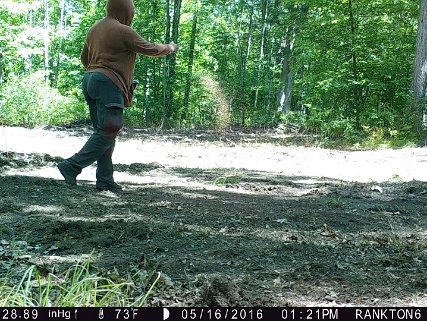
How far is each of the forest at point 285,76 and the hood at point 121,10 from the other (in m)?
9.26

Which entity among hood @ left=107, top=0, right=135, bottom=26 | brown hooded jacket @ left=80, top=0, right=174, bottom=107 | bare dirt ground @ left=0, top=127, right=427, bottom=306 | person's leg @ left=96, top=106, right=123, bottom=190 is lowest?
bare dirt ground @ left=0, top=127, right=427, bottom=306

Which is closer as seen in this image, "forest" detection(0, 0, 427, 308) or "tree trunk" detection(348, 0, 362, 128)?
"forest" detection(0, 0, 427, 308)

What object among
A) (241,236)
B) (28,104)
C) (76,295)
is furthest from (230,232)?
(28,104)

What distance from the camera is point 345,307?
2.22 m

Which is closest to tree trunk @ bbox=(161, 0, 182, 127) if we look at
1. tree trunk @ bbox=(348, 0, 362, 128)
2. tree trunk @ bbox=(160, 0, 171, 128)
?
tree trunk @ bbox=(160, 0, 171, 128)

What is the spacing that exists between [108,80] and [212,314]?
3555 mm

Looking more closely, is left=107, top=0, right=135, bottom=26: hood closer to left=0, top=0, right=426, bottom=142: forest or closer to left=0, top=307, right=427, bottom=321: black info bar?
left=0, top=307, right=427, bottom=321: black info bar

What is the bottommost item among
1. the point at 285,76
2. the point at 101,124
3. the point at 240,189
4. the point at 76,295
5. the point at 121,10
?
the point at 240,189

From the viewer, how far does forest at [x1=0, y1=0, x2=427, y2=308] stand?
249 cm

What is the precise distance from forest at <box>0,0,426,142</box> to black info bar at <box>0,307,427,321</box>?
11582 mm

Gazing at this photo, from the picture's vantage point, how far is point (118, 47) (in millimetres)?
5215

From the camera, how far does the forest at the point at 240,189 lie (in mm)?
2486

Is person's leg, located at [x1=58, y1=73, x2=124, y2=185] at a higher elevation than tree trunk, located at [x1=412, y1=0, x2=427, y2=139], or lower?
lower

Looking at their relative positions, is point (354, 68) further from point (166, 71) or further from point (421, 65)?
point (166, 71)
